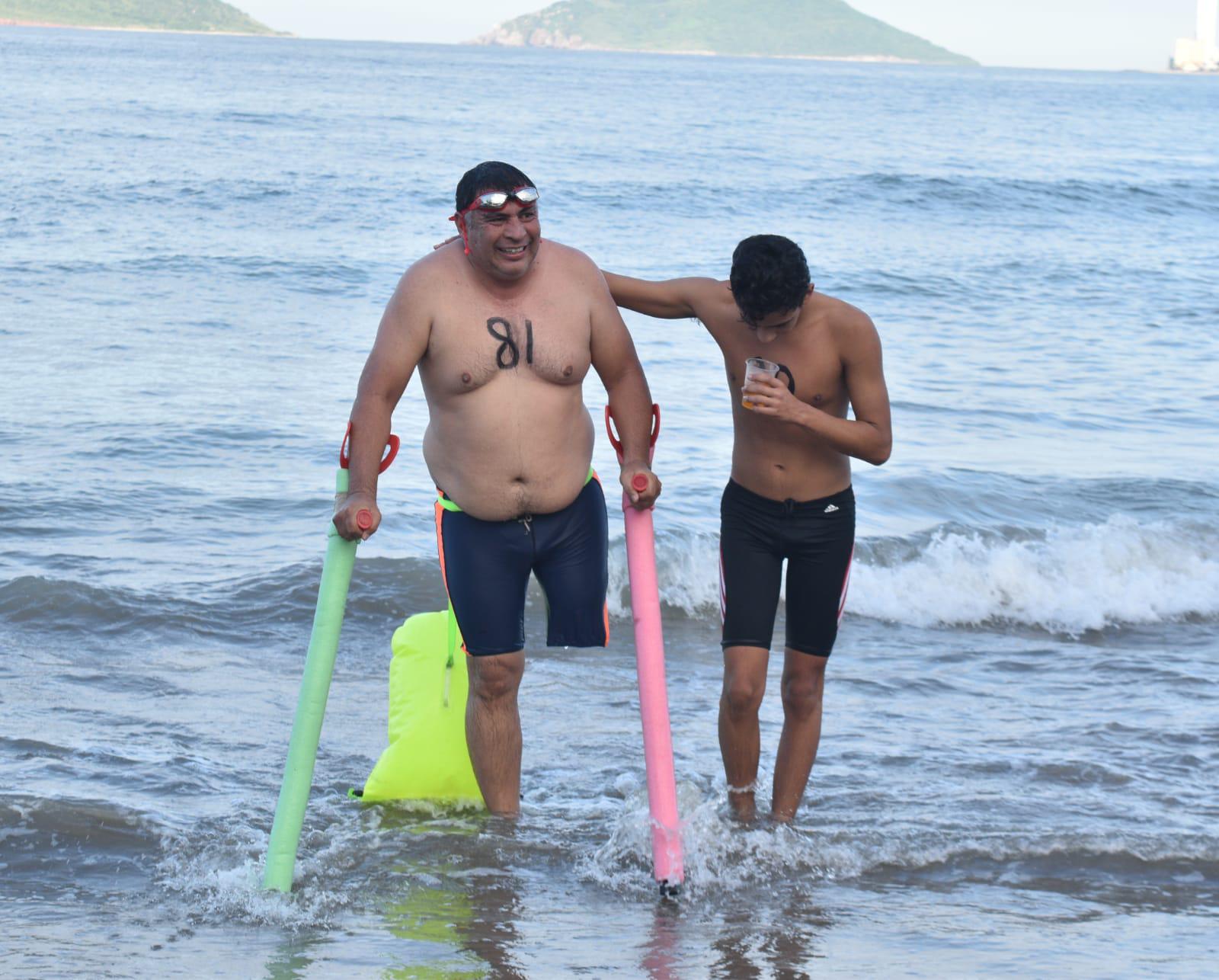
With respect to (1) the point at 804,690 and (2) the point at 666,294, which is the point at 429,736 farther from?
(2) the point at 666,294

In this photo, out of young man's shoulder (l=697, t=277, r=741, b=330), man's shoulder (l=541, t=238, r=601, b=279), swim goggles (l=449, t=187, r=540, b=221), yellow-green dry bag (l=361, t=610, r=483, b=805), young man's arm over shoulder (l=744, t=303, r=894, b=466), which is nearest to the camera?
swim goggles (l=449, t=187, r=540, b=221)

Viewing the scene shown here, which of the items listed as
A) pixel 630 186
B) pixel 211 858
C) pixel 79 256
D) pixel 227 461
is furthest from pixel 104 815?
pixel 630 186

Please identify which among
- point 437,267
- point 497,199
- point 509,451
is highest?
point 497,199

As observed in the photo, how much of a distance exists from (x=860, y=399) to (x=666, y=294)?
2.49 feet

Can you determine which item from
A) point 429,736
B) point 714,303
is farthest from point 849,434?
point 429,736

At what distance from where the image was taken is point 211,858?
4.61 meters

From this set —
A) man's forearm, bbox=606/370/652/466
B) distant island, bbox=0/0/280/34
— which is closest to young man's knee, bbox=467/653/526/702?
man's forearm, bbox=606/370/652/466

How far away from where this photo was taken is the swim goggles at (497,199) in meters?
4.15

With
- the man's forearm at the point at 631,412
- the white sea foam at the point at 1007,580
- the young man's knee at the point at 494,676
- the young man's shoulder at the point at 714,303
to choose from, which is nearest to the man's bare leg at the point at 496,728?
the young man's knee at the point at 494,676

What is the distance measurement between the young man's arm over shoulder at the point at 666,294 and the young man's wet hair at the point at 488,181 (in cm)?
57

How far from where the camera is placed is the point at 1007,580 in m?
8.45

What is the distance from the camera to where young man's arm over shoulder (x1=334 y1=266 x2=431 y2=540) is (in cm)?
422

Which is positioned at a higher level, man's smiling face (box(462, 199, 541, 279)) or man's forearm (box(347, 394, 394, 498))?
man's smiling face (box(462, 199, 541, 279))

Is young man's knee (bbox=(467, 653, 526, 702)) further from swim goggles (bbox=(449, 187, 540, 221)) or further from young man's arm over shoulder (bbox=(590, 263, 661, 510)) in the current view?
swim goggles (bbox=(449, 187, 540, 221))
